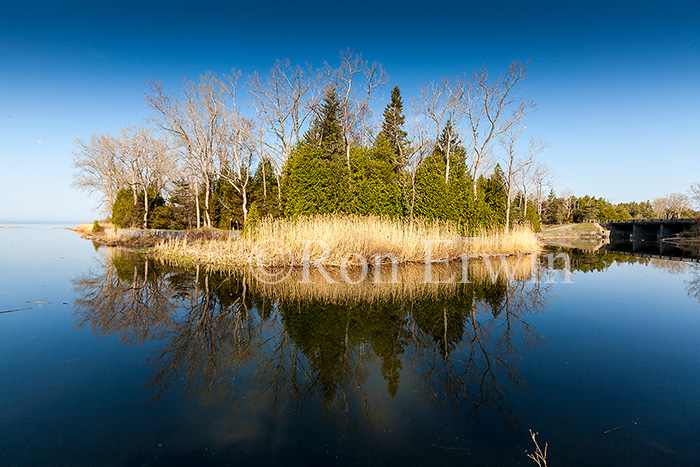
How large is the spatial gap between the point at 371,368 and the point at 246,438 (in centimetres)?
152

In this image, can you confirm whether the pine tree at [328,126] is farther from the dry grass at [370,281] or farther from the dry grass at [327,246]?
the dry grass at [370,281]

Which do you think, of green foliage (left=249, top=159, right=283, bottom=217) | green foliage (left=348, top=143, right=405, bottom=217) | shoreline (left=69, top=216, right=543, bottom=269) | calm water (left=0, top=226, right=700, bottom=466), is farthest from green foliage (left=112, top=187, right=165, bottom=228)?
calm water (left=0, top=226, right=700, bottom=466)

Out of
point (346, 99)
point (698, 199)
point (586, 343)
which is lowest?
point (586, 343)

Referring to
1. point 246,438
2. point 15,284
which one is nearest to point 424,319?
point 246,438

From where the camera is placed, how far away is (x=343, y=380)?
3.36 meters

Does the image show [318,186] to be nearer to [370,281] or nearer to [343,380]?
[370,281]

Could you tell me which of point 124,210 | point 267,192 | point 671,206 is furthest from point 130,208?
point 671,206

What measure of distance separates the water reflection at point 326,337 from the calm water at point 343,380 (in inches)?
1.1

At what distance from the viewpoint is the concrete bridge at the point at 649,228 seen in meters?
36.8

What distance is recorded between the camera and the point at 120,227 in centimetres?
2714

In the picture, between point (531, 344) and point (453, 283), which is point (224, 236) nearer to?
point (453, 283)

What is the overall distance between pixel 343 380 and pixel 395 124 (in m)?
28.1

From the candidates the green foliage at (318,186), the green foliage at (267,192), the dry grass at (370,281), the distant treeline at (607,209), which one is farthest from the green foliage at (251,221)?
the distant treeline at (607,209)

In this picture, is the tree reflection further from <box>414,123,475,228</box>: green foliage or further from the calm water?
<box>414,123,475,228</box>: green foliage
